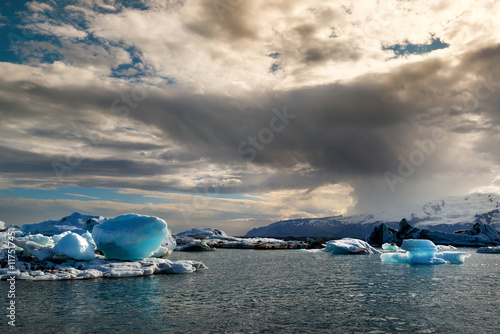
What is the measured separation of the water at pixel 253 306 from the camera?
49.5 ft

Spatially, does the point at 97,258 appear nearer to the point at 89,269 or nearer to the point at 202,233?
the point at 89,269

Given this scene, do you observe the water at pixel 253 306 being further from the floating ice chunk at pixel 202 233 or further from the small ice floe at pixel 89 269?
the floating ice chunk at pixel 202 233

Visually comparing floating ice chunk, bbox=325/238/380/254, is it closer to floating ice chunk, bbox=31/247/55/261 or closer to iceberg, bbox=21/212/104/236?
iceberg, bbox=21/212/104/236

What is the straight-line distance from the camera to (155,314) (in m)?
17.1

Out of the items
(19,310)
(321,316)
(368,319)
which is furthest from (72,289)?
(368,319)

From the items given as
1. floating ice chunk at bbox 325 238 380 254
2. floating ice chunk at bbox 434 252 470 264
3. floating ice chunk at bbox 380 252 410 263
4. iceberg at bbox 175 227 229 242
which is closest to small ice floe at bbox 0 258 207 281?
floating ice chunk at bbox 380 252 410 263

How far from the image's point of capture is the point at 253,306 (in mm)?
19266

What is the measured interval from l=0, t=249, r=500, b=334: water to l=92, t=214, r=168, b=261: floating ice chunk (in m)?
5.34

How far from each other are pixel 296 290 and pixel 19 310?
16658 millimetres

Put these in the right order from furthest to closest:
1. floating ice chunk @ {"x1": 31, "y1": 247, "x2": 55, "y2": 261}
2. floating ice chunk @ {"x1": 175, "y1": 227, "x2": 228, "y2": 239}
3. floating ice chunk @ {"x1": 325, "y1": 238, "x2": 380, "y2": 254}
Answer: floating ice chunk @ {"x1": 175, "y1": 227, "x2": 228, "y2": 239} → floating ice chunk @ {"x1": 325, "y1": 238, "x2": 380, "y2": 254} → floating ice chunk @ {"x1": 31, "y1": 247, "x2": 55, "y2": 261}

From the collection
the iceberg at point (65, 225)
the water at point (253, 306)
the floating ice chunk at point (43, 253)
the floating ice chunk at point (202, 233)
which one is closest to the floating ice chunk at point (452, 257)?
the water at point (253, 306)

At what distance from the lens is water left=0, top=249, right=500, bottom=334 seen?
15078 millimetres

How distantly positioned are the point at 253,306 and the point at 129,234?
18406mm

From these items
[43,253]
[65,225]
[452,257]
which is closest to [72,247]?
[43,253]
